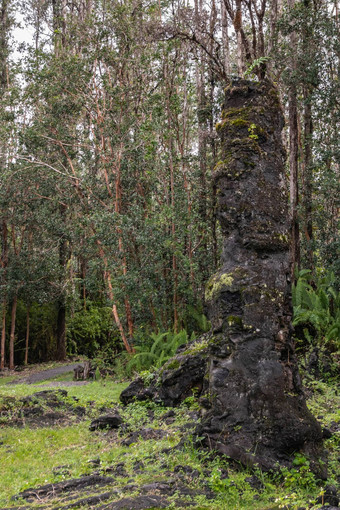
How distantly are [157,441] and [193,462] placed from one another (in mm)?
1247

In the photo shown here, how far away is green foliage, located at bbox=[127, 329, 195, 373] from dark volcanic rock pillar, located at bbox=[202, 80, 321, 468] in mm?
6761

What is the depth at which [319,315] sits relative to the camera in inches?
406

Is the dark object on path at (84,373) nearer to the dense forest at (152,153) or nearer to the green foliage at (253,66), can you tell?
the dense forest at (152,153)

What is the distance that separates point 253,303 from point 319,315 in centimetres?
610

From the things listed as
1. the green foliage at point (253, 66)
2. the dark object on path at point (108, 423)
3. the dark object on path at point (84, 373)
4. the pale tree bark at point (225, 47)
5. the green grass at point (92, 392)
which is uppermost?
the pale tree bark at point (225, 47)

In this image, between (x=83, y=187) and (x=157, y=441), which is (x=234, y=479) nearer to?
(x=157, y=441)

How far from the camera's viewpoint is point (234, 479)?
3.96 metres

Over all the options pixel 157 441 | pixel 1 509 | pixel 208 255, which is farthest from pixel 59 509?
pixel 208 255

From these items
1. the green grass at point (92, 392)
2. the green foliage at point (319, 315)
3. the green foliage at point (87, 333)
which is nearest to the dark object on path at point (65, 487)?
the green grass at point (92, 392)

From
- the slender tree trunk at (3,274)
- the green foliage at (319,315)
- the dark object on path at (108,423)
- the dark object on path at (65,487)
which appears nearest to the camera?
the dark object on path at (65,487)

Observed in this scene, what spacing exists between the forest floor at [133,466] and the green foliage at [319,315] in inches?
71.3

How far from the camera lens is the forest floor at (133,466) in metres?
3.68

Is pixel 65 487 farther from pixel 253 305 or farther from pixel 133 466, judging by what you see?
pixel 253 305

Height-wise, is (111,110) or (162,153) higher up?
(111,110)
